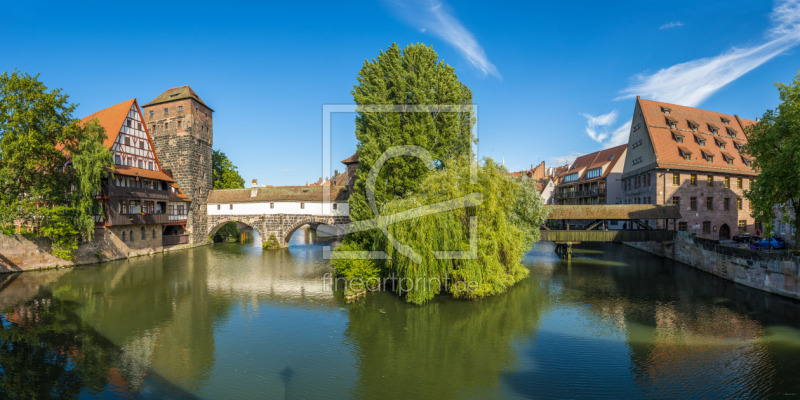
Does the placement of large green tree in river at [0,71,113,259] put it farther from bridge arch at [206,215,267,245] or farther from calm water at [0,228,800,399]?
bridge arch at [206,215,267,245]

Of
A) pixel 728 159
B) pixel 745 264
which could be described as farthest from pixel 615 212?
pixel 728 159

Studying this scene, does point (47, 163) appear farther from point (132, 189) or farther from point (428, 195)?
point (428, 195)

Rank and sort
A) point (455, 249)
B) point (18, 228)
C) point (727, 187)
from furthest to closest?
point (727, 187), point (18, 228), point (455, 249)

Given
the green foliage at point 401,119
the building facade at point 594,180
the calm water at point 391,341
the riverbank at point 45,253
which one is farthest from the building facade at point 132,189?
the building facade at point 594,180

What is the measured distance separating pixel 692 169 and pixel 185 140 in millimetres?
52939

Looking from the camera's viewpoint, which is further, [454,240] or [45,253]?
[45,253]

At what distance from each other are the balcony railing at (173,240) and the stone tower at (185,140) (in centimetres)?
72

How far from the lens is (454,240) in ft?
59.1

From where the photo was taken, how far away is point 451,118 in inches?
952

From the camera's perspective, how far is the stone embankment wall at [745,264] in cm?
1938

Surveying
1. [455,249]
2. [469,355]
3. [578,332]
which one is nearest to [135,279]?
[455,249]

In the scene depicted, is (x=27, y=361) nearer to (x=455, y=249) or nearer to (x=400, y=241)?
(x=400, y=241)

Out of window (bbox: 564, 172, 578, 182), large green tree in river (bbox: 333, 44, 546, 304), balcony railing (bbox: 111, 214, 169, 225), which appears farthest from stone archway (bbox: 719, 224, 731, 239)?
balcony railing (bbox: 111, 214, 169, 225)

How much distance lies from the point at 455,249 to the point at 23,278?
29.0 m
